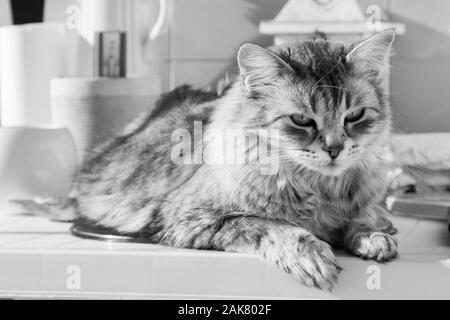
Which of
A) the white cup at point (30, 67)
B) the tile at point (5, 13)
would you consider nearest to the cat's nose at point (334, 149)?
the white cup at point (30, 67)

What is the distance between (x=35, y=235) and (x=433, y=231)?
751mm

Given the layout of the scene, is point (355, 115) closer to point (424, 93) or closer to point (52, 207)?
point (52, 207)

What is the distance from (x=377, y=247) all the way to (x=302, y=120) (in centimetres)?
23

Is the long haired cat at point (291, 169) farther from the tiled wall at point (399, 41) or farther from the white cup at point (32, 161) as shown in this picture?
the tiled wall at point (399, 41)

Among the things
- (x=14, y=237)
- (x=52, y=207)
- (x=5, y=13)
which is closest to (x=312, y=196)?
(x=14, y=237)

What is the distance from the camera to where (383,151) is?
133 cm

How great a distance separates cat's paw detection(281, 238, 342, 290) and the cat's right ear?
283mm

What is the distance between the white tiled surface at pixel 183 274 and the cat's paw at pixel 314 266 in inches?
0.6

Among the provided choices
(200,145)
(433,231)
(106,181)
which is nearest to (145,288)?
(200,145)

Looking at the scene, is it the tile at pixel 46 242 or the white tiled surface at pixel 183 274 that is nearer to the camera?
the white tiled surface at pixel 183 274

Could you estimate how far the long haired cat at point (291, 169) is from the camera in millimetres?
1190

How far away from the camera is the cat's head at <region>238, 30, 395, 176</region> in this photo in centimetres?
119

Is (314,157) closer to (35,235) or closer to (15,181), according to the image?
(35,235)

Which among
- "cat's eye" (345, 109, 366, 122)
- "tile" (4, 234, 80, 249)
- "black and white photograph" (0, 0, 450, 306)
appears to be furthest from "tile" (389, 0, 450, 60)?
"tile" (4, 234, 80, 249)
